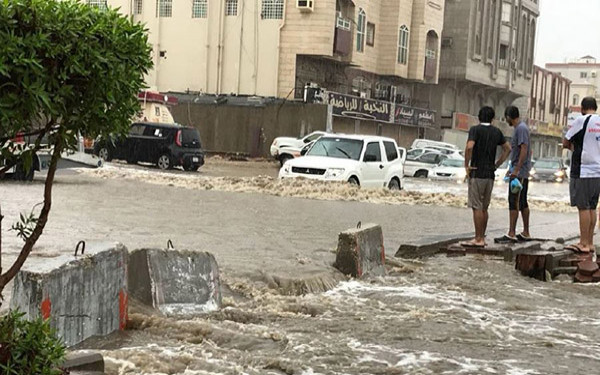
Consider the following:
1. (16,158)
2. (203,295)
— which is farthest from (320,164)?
(16,158)

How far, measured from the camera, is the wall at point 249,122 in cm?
5025

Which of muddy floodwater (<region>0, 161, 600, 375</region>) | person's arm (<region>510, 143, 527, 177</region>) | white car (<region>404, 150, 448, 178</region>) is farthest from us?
white car (<region>404, 150, 448, 178</region>)

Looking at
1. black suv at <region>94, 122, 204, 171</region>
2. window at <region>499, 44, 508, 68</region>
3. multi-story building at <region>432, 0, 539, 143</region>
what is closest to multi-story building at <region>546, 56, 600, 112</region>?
multi-story building at <region>432, 0, 539, 143</region>

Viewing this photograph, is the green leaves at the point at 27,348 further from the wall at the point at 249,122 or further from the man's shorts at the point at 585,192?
the wall at the point at 249,122

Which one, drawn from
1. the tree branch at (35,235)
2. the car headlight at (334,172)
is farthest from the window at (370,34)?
the tree branch at (35,235)

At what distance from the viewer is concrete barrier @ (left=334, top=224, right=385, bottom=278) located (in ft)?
32.3

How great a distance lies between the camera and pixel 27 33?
344 cm

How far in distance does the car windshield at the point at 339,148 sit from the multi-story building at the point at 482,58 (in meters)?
45.8

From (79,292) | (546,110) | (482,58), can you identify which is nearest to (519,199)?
(79,292)

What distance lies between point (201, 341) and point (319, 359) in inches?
33.8

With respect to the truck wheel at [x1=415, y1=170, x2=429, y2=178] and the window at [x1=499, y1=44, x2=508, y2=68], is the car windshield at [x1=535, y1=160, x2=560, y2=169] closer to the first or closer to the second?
the truck wheel at [x1=415, y1=170, x2=429, y2=178]

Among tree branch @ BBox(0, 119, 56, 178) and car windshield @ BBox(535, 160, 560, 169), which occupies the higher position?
tree branch @ BBox(0, 119, 56, 178)

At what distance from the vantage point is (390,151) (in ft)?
85.3

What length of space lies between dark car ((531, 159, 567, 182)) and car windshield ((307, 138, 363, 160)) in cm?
2612
